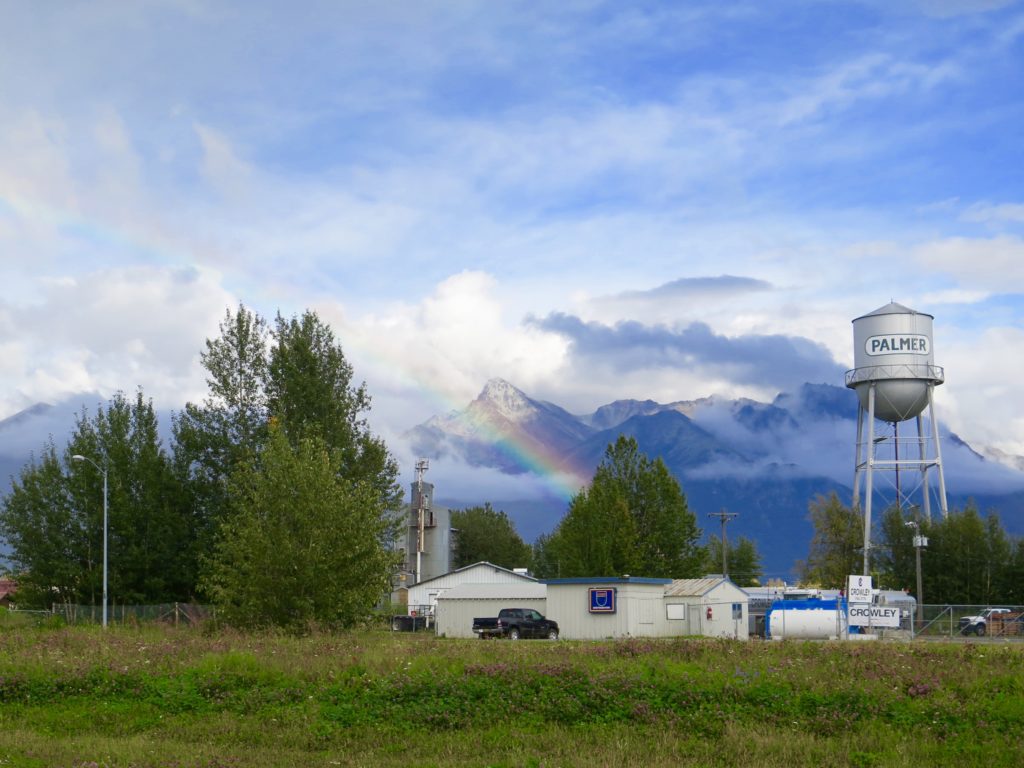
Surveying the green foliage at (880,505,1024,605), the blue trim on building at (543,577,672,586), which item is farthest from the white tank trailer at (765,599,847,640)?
the green foliage at (880,505,1024,605)

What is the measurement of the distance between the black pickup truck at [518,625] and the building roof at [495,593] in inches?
156

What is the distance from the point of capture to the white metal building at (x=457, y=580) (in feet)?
289

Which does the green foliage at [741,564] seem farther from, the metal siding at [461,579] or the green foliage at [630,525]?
the green foliage at [630,525]

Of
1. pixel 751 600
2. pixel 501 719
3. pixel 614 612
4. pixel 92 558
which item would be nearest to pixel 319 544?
pixel 501 719

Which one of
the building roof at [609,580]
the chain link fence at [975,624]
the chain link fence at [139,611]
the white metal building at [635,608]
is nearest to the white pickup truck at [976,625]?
the chain link fence at [975,624]

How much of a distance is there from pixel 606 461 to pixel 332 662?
5763cm

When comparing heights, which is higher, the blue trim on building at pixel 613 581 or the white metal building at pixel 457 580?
the blue trim on building at pixel 613 581

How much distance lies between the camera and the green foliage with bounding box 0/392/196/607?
6084 centimetres

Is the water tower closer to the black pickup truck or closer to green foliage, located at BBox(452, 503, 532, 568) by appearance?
the black pickup truck

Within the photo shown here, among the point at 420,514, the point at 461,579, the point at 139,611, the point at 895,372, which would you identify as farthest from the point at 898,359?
the point at 420,514

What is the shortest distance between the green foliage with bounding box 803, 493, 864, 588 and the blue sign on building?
49671 millimetres

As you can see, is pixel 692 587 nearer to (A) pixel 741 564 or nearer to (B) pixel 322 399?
(B) pixel 322 399

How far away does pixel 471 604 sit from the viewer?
63031 mm

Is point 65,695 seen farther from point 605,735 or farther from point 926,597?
point 926,597
